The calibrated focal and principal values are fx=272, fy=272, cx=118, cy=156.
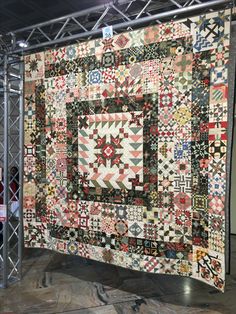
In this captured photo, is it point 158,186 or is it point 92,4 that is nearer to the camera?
point 158,186

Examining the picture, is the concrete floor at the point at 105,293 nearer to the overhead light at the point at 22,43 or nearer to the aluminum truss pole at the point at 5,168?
the aluminum truss pole at the point at 5,168

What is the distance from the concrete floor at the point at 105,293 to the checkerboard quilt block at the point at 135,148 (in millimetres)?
458

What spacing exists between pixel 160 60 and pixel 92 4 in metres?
1.30

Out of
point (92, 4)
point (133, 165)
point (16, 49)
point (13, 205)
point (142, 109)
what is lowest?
point (13, 205)

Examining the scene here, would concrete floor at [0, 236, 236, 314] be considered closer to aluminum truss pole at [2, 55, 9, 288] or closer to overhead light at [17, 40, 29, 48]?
aluminum truss pole at [2, 55, 9, 288]

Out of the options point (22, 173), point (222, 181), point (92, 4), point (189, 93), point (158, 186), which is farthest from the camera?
point (92, 4)

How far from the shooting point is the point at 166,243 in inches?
82.4

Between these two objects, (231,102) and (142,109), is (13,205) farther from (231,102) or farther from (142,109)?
(231,102)

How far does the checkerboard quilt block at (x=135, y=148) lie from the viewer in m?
1.90

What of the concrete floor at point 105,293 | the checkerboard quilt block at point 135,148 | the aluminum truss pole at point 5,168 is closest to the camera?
the checkerboard quilt block at point 135,148

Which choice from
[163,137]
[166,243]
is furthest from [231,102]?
[166,243]

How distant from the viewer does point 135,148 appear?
2.17 meters

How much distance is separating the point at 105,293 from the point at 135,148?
148 cm

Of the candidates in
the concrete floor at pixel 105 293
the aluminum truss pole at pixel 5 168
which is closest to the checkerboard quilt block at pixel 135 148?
the aluminum truss pole at pixel 5 168
